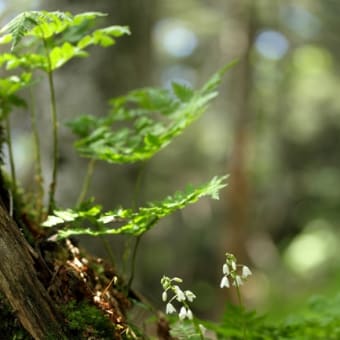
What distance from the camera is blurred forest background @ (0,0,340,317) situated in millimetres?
8438

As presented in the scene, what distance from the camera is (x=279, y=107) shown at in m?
15.5

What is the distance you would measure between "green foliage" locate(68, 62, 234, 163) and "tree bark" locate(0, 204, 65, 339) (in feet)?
1.17

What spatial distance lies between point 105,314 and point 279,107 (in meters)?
14.7

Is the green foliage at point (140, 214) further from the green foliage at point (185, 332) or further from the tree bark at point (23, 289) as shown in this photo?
the green foliage at point (185, 332)

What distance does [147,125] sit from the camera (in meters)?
1.68

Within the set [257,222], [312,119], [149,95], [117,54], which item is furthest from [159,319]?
[312,119]

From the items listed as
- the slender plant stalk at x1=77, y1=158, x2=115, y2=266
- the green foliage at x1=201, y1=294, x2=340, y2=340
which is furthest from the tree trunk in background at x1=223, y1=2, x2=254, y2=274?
the green foliage at x1=201, y1=294, x2=340, y2=340

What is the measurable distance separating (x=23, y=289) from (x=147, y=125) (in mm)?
679

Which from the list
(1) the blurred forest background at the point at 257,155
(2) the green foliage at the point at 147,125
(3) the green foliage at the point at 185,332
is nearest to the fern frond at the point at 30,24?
(2) the green foliage at the point at 147,125

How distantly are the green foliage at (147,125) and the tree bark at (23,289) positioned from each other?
0.36 m

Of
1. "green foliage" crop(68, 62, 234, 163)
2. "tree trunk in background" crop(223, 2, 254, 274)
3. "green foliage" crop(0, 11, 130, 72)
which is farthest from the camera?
"tree trunk in background" crop(223, 2, 254, 274)

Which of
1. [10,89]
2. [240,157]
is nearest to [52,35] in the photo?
[10,89]

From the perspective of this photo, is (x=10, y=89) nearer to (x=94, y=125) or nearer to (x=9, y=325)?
(x=94, y=125)

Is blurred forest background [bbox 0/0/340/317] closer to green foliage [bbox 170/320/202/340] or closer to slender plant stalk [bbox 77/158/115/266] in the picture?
slender plant stalk [bbox 77/158/115/266]
